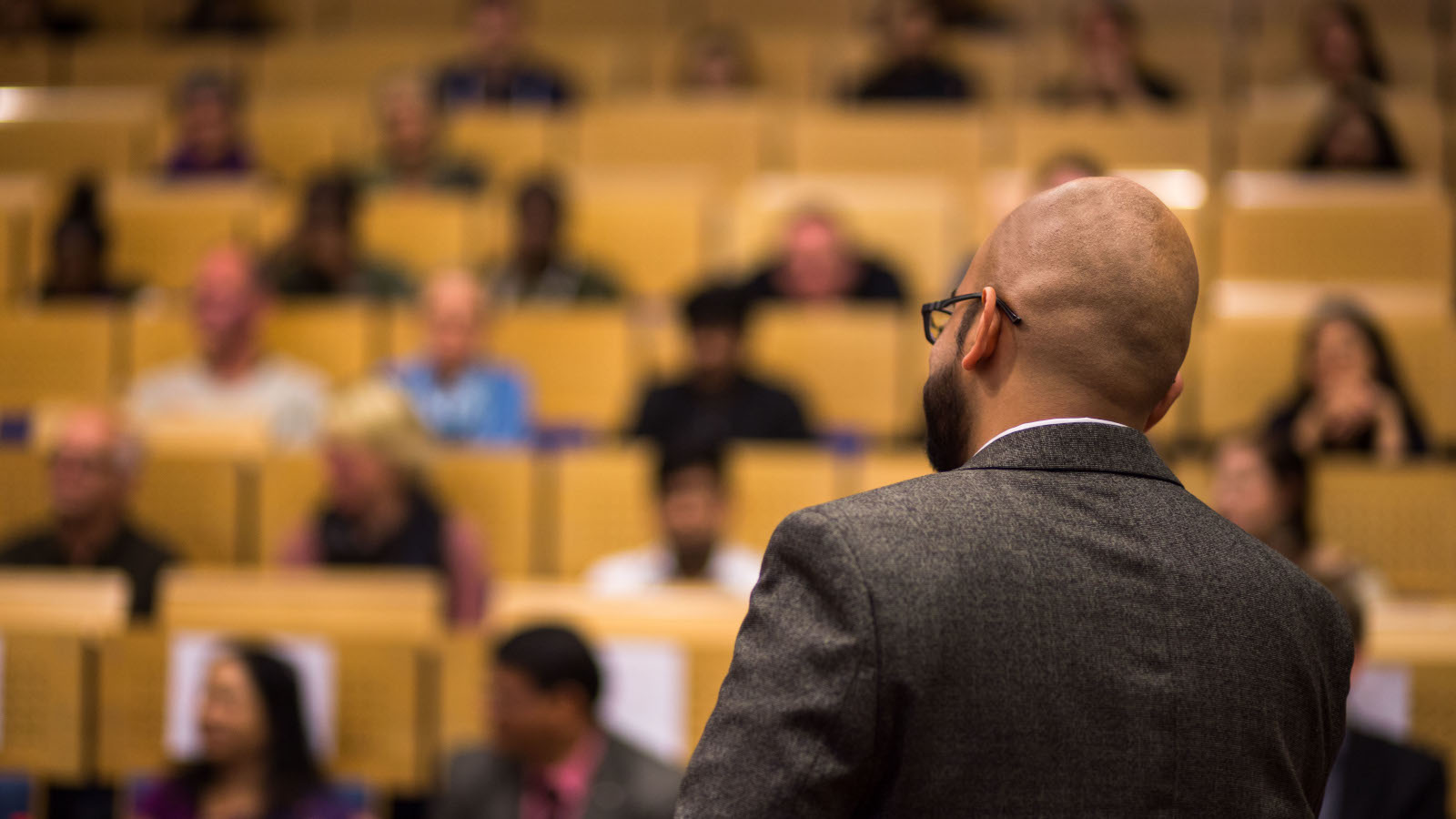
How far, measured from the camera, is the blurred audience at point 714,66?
3.57m

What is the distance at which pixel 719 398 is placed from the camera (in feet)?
8.37

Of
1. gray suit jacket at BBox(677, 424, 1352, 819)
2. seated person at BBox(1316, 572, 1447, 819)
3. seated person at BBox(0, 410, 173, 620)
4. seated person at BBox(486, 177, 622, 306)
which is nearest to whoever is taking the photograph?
gray suit jacket at BBox(677, 424, 1352, 819)

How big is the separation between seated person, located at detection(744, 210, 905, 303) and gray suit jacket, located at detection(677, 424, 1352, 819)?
2.15 m

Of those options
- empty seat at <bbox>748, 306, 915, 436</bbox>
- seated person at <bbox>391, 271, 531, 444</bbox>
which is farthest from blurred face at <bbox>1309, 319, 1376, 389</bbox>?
seated person at <bbox>391, 271, 531, 444</bbox>

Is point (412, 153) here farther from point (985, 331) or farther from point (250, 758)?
point (985, 331)

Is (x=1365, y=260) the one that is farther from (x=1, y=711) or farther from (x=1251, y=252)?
(x=1, y=711)

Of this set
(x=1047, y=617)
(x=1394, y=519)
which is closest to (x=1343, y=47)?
(x=1394, y=519)

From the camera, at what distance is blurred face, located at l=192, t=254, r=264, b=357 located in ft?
8.62

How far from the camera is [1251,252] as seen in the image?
2.98 metres

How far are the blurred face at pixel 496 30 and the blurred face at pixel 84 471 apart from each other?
5.60 ft

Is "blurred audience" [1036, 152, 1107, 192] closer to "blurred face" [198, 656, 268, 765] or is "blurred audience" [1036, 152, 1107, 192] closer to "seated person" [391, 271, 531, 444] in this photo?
"seated person" [391, 271, 531, 444]

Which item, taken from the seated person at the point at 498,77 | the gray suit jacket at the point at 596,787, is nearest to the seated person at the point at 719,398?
the gray suit jacket at the point at 596,787

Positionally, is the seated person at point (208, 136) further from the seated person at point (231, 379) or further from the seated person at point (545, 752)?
the seated person at point (545, 752)

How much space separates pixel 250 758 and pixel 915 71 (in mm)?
A: 2346
